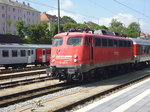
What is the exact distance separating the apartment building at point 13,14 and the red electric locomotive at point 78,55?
73643 millimetres

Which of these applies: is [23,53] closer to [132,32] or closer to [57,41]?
[57,41]

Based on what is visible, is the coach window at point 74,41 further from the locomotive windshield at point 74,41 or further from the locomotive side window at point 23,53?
the locomotive side window at point 23,53

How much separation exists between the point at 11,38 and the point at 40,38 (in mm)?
20374

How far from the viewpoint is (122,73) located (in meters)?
21.2

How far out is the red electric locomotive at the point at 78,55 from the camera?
13680 mm

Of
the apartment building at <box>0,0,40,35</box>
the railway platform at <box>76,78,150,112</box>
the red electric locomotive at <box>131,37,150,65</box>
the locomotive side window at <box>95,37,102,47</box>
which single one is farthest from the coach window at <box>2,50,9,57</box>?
the apartment building at <box>0,0,40,35</box>

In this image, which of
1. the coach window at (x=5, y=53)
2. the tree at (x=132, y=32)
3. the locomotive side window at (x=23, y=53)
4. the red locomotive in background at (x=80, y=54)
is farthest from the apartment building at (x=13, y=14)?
the red locomotive in background at (x=80, y=54)

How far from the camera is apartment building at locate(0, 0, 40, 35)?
9081 cm

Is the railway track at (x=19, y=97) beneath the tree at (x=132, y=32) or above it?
beneath

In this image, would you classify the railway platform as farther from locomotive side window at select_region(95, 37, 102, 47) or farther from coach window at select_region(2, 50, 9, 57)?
coach window at select_region(2, 50, 9, 57)

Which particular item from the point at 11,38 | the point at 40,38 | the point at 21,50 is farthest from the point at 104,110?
the point at 40,38

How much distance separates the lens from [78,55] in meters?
13.7

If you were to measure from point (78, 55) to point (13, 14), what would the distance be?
89061 mm

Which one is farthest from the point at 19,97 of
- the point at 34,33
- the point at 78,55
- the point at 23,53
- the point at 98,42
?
the point at 34,33
